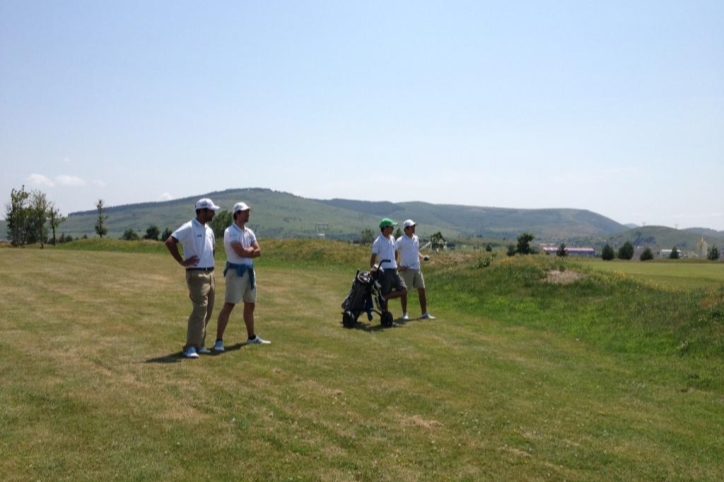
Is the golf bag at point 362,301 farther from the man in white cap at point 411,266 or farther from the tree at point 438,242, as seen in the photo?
the tree at point 438,242

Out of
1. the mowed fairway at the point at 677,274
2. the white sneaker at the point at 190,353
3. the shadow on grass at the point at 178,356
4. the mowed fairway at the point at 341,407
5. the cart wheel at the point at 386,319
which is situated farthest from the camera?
the mowed fairway at the point at 677,274

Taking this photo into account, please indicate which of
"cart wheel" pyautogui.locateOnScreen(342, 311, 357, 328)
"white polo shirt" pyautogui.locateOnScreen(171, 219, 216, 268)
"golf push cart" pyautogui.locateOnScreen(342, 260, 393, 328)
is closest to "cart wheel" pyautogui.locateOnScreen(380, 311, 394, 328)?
"golf push cart" pyautogui.locateOnScreen(342, 260, 393, 328)

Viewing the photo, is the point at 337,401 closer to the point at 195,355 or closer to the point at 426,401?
the point at 426,401

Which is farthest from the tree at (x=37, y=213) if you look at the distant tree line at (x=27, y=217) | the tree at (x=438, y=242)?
the tree at (x=438, y=242)

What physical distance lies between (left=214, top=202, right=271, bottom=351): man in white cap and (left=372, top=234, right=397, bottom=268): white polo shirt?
4270mm

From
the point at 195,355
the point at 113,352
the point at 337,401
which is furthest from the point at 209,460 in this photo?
the point at 113,352

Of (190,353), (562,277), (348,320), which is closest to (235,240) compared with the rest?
(190,353)

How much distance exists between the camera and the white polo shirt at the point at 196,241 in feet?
33.7

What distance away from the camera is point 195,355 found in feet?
32.5

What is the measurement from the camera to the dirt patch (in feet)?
63.4

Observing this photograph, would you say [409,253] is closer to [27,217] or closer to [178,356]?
[178,356]

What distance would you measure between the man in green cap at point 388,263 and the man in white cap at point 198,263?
5195mm

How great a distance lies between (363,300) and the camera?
14.2 m

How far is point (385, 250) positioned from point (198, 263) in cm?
563
